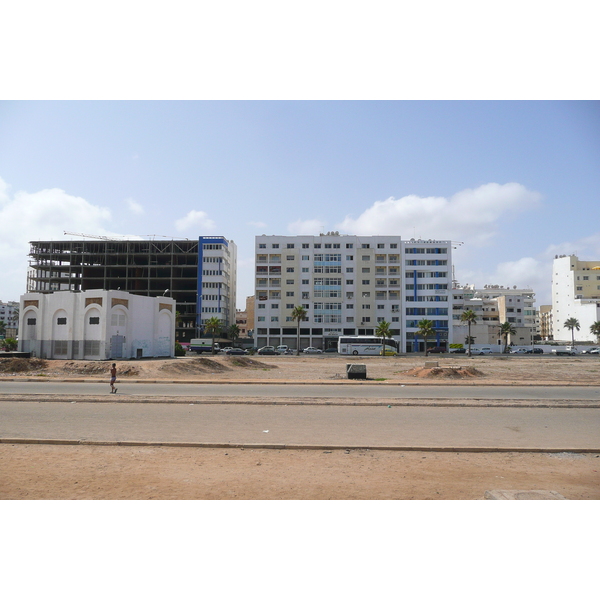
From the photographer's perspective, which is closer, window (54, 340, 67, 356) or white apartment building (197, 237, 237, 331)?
window (54, 340, 67, 356)

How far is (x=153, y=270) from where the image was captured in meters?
104

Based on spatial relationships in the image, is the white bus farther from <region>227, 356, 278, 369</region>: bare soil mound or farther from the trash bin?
the trash bin

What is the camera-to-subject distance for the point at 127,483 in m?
8.57

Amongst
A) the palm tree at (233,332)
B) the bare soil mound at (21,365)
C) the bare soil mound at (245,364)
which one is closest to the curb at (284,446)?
the bare soil mound at (21,365)

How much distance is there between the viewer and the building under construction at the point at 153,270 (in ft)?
325

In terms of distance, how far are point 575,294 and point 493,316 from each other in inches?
860

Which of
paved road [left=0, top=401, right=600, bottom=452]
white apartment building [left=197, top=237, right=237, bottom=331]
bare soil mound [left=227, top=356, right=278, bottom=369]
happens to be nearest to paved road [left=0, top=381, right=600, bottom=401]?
paved road [left=0, top=401, right=600, bottom=452]

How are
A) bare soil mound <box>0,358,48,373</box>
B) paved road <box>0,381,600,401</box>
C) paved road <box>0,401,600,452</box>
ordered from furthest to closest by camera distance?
bare soil mound <box>0,358,48,373</box>
paved road <box>0,381,600,401</box>
paved road <box>0,401,600,452</box>

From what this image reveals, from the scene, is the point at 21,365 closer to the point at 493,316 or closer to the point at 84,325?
the point at 84,325

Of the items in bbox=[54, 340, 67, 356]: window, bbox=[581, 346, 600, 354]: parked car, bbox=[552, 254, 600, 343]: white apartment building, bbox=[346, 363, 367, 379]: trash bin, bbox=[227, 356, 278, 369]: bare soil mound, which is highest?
bbox=[552, 254, 600, 343]: white apartment building

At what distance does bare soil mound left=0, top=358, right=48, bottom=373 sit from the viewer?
3556 centimetres

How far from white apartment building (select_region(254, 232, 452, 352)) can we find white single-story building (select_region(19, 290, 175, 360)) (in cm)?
5061

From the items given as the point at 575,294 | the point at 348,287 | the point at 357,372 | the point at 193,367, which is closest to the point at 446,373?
the point at 357,372

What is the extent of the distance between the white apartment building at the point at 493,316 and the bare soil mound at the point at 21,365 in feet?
261
